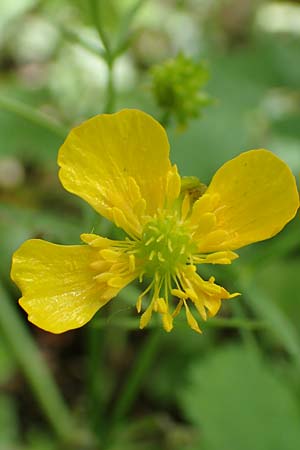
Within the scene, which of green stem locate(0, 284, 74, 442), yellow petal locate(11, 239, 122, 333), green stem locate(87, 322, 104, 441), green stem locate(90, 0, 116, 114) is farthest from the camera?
green stem locate(0, 284, 74, 442)

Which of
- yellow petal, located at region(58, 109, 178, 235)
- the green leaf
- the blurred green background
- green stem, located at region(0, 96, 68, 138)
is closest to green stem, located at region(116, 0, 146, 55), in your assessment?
the blurred green background

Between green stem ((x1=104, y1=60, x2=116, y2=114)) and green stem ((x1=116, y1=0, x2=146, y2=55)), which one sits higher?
green stem ((x1=116, y1=0, x2=146, y2=55))

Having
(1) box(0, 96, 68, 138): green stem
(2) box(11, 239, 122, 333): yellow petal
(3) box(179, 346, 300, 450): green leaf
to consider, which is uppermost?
(1) box(0, 96, 68, 138): green stem

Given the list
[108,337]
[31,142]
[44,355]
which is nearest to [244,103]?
[31,142]

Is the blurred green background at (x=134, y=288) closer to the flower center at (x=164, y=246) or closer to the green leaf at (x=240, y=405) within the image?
the green leaf at (x=240, y=405)

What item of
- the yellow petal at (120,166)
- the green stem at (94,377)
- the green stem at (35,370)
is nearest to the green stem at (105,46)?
the yellow petal at (120,166)

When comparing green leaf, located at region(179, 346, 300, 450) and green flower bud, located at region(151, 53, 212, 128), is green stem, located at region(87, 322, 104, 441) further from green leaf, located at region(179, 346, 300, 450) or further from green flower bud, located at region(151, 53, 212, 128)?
green flower bud, located at region(151, 53, 212, 128)
